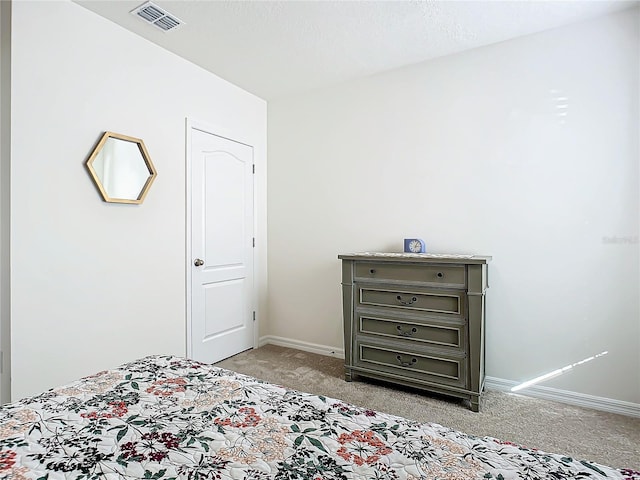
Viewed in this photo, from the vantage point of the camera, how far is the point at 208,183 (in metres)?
3.40

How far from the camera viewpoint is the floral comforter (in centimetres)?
93

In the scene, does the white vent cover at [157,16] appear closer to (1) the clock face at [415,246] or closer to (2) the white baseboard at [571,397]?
(1) the clock face at [415,246]

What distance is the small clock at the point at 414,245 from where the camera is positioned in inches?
120

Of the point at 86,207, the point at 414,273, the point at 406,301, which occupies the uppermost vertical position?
the point at 86,207

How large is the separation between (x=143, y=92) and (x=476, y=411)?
10.9 feet

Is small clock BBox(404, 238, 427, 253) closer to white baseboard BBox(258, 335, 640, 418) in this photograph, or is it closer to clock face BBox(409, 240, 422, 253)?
clock face BBox(409, 240, 422, 253)

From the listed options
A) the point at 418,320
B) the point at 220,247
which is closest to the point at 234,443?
the point at 418,320

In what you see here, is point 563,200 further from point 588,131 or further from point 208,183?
point 208,183

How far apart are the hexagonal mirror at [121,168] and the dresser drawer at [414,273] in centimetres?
176

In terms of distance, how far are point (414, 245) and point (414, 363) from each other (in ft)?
3.05

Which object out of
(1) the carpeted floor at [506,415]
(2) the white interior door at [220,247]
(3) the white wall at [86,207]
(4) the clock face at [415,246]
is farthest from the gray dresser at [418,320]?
(3) the white wall at [86,207]

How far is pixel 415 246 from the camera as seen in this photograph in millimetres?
3062

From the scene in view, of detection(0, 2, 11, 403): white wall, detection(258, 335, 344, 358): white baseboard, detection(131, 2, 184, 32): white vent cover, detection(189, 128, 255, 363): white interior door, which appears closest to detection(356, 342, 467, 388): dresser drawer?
detection(258, 335, 344, 358): white baseboard

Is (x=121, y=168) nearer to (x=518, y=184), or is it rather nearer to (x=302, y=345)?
(x=302, y=345)
